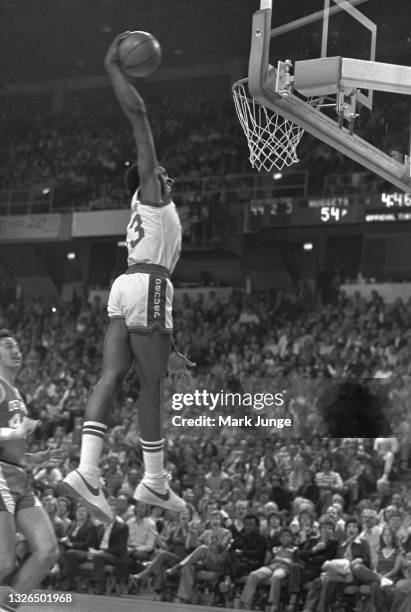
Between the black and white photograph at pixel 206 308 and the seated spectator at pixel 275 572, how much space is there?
3 centimetres

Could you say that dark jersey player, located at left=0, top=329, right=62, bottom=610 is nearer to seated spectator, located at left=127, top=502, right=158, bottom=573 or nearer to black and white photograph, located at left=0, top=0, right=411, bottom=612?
black and white photograph, located at left=0, top=0, right=411, bottom=612

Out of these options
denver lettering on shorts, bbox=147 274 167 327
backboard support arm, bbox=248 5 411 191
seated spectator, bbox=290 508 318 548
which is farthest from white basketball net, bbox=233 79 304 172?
seated spectator, bbox=290 508 318 548

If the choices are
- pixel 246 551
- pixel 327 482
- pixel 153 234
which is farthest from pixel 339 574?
pixel 153 234

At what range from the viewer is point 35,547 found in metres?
6.57

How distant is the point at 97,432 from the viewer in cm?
541

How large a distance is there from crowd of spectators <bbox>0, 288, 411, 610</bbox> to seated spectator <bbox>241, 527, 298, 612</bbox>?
0.06ft

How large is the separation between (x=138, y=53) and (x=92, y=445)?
6.65ft

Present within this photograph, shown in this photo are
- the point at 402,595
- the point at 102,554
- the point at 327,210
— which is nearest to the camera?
the point at 402,595

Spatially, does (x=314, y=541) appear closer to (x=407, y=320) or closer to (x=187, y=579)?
(x=187, y=579)

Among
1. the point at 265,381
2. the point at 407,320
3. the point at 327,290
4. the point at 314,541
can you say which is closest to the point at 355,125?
the point at 314,541

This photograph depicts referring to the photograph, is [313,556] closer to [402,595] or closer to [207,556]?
[402,595]

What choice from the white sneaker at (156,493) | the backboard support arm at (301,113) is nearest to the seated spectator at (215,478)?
the backboard support arm at (301,113)

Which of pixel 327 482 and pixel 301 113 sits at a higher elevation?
pixel 301 113

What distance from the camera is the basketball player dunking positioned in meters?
5.38
